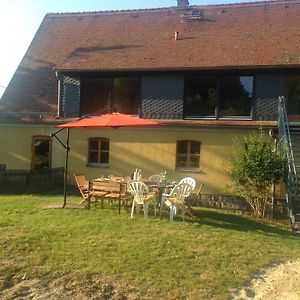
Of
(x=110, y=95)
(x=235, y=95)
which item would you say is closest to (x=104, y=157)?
(x=110, y=95)

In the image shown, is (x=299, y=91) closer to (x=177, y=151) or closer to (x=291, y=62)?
(x=291, y=62)

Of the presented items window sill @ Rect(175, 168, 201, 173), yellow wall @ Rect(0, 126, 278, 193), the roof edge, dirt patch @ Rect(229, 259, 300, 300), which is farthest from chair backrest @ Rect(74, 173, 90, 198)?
the roof edge

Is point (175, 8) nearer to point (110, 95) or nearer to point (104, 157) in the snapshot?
point (110, 95)

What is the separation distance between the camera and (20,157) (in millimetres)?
17391

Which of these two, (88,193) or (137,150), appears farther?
(137,150)

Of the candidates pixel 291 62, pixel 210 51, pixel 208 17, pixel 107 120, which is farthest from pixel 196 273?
pixel 208 17

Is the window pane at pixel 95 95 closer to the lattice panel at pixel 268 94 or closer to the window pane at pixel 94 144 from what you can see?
the window pane at pixel 94 144

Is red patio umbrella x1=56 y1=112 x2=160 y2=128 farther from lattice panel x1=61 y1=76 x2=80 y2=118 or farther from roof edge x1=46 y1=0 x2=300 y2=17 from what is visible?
roof edge x1=46 y1=0 x2=300 y2=17

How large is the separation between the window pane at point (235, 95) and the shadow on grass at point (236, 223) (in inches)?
181

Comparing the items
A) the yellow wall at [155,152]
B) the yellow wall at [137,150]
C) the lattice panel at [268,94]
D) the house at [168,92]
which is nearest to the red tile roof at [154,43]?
the house at [168,92]

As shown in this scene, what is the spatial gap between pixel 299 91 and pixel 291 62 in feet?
4.53

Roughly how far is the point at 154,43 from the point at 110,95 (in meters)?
3.27

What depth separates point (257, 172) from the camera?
12.0m

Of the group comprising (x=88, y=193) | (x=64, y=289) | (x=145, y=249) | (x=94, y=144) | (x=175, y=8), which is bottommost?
(x=64, y=289)
